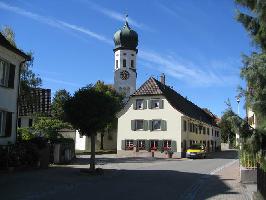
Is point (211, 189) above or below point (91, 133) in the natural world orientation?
below

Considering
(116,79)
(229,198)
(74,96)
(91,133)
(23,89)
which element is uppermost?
(116,79)

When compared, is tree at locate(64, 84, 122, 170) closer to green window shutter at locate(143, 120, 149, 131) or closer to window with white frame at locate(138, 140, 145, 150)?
green window shutter at locate(143, 120, 149, 131)

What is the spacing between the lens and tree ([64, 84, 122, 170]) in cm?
2378

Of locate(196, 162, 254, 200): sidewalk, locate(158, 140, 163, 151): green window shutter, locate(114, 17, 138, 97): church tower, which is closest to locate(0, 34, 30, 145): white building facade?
locate(196, 162, 254, 200): sidewalk

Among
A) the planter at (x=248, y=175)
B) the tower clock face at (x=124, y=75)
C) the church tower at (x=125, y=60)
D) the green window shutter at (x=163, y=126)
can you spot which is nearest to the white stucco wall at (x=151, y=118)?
the green window shutter at (x=163, y=126)

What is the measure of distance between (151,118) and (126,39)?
113ft

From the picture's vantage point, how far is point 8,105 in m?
24.7

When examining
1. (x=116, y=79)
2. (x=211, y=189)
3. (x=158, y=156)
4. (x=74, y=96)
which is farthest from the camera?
(x=116, y=79)

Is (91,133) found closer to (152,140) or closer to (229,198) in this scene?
(229,198)

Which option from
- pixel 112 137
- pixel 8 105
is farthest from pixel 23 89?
pixel 112 137

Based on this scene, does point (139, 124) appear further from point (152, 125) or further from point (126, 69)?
point (126, 69)

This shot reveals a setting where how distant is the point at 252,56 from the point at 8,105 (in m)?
17.1

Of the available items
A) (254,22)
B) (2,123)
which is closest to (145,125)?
(2,123)

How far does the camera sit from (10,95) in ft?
81.8
